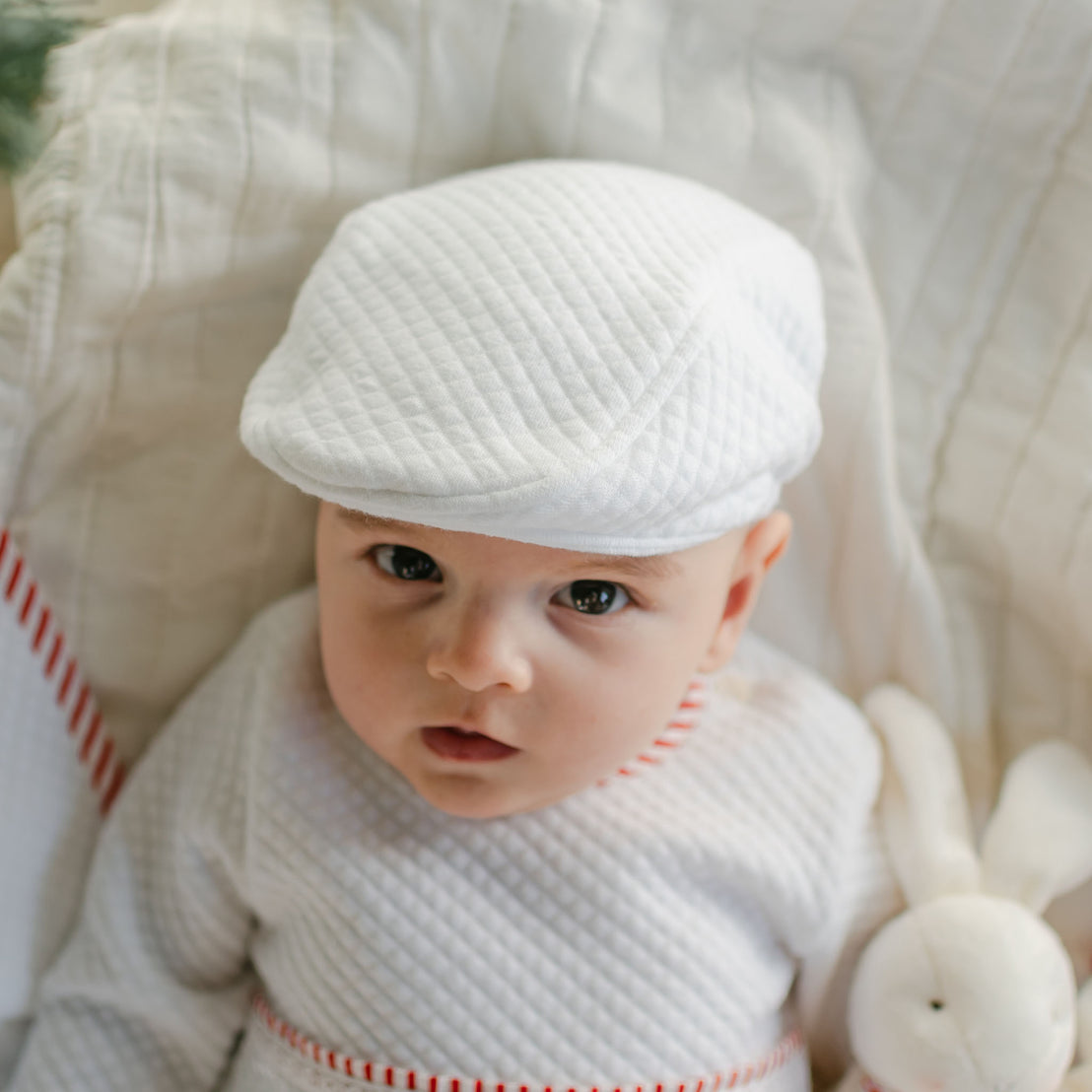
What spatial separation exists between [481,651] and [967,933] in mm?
459

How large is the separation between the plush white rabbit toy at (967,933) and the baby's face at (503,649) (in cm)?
27

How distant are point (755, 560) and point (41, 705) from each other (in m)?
0.60

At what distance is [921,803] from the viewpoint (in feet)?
3.43

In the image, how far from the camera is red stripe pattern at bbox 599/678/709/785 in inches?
40.0

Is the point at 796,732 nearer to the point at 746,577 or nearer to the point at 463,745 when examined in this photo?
the point at 746,577

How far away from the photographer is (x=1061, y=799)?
→ 103 cm

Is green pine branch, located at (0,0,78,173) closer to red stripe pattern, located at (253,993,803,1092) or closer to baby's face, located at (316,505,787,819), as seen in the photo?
baby's face, located at (316,505,787,819)

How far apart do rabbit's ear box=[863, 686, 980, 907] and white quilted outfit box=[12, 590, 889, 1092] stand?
28mm

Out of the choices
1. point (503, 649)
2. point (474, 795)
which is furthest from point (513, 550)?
point (474, 795)

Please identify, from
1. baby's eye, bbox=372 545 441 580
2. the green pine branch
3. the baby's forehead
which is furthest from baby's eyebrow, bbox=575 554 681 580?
the green pine branch

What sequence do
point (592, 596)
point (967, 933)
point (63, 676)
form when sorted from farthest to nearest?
point (63, 676)
point (967, 933)
point (592, 596)

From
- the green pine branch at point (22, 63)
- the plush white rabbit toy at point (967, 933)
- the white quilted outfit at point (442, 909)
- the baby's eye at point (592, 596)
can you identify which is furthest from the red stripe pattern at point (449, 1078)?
the green pine branch at point (22, 63)

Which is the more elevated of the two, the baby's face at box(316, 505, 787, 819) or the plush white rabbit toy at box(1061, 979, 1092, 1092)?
the baby's face at box(316, 505, 787, 819)

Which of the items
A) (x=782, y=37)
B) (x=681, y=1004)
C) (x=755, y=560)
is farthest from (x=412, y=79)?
(x=681, y=1004)
